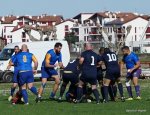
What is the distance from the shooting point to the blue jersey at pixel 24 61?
20.4 m

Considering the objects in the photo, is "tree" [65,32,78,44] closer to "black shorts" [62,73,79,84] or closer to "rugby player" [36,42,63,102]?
"rugby player" [36,42,63,102]

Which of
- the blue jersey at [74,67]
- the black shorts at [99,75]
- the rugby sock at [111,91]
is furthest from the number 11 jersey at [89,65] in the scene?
the rugby sock at [111,91]

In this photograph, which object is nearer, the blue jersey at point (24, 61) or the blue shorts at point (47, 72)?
the blue jersey at point (24, 61)

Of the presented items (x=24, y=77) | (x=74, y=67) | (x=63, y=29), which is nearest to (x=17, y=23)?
(x=63, y=29)

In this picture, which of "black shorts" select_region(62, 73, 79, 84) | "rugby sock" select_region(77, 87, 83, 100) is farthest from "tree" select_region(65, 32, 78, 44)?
"rugby sock" select_region(77, 87, 83, 100)

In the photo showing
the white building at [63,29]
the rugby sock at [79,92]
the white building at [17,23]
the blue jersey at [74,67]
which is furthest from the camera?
the white building at [63,29]

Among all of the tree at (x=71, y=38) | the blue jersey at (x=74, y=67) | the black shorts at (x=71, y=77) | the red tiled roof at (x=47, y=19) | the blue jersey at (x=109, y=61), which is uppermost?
the red tiled roof at (x=47, y=19)

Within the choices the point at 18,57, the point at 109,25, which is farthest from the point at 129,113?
the point at 109,25

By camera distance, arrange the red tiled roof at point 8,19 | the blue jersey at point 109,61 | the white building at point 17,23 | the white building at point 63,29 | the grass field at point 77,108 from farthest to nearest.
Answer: the red tiled roof at point 8,19
the white building at point 63,29
the white building at point 17,23
the blue jersey at point 109,61
the grass field at point 77,108

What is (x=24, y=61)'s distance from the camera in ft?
66.9

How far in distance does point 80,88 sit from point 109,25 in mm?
Result: 137337

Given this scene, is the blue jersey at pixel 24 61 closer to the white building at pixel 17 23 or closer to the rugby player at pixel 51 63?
the rugby player at pixel 51 63

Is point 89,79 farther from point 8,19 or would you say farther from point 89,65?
point 8,19

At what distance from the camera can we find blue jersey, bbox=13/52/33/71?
20.4 m
